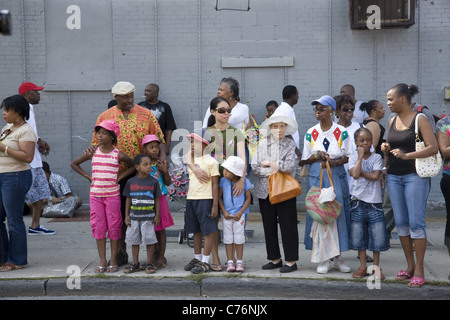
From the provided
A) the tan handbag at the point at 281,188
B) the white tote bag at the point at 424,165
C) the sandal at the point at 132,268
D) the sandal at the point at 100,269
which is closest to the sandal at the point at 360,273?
the tan handbag at the point at 281,188

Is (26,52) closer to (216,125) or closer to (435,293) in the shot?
(216,125)

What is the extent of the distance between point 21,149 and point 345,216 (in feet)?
11.7

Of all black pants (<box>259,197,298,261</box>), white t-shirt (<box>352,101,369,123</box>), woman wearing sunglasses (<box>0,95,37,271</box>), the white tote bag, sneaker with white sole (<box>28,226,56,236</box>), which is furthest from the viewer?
white t-shirt (<box>352,101,369,123</box>)

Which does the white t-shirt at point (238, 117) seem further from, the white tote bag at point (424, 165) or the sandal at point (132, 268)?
the white tote bag at point (424, 165)

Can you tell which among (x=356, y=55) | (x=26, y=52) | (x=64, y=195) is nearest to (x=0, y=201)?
(x=64, y=195)

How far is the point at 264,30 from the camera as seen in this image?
403 inches

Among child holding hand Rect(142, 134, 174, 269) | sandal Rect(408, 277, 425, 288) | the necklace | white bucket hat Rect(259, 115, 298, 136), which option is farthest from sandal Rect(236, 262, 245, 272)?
the necklace

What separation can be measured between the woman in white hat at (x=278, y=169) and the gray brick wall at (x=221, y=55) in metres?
3.76

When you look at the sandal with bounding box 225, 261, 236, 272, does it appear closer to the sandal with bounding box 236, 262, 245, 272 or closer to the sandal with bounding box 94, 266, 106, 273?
the sandal with bounding box 236, 262, 245, 272

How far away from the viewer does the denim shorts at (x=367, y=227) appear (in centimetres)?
625

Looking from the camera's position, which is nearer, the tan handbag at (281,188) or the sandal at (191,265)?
the tan handbag at (281,188)

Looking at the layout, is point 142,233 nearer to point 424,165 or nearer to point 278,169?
point 278,169

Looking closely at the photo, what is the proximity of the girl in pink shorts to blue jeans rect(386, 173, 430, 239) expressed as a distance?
110 inches

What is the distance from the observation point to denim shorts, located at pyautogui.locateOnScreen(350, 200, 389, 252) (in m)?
6.25
